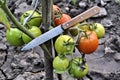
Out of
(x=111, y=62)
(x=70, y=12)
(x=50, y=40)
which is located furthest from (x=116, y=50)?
(x=50, y=40)

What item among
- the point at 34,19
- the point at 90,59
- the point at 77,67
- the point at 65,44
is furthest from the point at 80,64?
the point at 90,59

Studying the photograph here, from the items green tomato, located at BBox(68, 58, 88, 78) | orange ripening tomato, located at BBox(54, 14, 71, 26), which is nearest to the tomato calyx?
green tomato, located at BBox(68, 58, 88, 78)

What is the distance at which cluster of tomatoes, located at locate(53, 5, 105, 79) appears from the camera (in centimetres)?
133

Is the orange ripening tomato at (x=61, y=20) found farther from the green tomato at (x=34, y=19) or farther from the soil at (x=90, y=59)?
the soil at (x=90, y=59)

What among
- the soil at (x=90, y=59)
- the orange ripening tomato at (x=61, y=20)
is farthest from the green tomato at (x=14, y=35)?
the soil at (x=90, y=59)

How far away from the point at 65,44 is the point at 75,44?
0.05 m

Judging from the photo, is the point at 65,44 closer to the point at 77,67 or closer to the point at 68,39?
the point at 68,39

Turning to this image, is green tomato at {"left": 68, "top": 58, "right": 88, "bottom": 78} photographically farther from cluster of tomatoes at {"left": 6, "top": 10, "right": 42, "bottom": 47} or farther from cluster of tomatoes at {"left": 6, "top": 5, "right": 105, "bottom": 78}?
cluster of tomatoes at {"left": 6, "top": 10, "right": 42, "bottom": 47}

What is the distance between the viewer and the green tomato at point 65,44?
131cm

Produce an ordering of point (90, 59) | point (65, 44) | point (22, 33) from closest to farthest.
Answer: point (65, 44), point (22, 33), point (90, 59)

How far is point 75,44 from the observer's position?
134 centimetres

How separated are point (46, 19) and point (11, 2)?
1538mm

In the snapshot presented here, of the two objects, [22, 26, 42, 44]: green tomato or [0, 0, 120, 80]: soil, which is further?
[0, 0, 120, 80]: soil

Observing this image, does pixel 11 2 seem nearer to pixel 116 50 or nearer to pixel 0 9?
pixel 116 50
